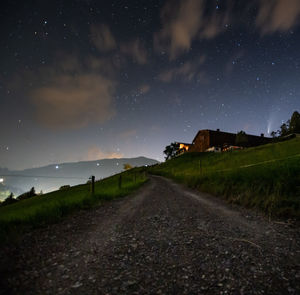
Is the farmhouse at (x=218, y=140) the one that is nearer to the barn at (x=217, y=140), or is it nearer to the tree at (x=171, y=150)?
the barn at (x=217, y=140)

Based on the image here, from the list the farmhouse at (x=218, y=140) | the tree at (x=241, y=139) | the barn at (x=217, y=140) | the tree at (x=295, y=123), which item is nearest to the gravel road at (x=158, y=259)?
the farmhouse at (x=218, y=140)

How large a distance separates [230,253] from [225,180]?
9161 mm

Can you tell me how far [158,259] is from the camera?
3432 millimetres

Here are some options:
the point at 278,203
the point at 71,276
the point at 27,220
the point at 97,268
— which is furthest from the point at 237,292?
the point at 27,220

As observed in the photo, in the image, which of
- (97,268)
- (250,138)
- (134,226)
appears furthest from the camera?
(250,138)

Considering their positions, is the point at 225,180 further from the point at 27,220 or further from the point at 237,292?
the point at 27,220

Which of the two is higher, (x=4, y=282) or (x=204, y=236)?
(x=4, y=282)

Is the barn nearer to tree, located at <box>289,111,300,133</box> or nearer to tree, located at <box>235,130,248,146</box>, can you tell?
tree, located at <box>235,130,248,146</box>

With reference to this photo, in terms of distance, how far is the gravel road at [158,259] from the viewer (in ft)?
8.55

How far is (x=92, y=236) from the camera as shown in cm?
484

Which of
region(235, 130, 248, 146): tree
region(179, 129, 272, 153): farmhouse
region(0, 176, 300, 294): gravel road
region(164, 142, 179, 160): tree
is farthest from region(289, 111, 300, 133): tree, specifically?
region(0, 176, 300, 294): gravel road

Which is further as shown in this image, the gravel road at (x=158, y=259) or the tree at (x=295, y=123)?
the tree at (x=295, y=123)

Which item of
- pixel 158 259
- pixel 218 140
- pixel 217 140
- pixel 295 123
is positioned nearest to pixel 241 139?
pixel 218 140

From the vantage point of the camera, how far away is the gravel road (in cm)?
261
